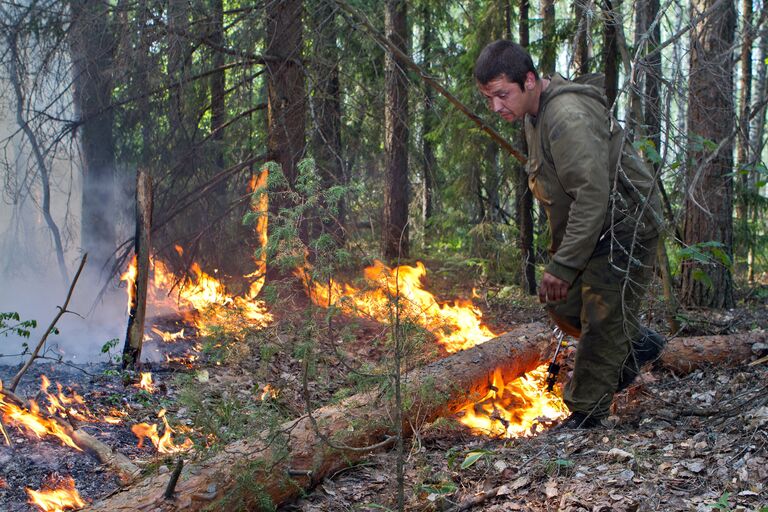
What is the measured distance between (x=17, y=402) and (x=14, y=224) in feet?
25.9

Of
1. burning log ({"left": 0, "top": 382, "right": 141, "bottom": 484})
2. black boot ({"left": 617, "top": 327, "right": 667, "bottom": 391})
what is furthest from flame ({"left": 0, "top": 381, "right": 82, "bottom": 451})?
black boot ({"left": 617, "top": 327, "right": 667, "bottom": 391})

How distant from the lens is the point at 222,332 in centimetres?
350

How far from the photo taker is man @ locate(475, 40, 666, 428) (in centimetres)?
384

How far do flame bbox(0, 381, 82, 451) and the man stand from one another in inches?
135

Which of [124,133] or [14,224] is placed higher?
[124,133]

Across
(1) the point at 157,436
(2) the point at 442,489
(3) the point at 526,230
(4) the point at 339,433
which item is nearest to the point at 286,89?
(3) the point at 526,230

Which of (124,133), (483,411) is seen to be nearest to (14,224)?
(124,133)

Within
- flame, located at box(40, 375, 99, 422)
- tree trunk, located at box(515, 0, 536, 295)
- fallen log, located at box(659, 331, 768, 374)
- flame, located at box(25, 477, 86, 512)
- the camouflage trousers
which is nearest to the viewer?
flame, located at box(25, 477, 86, 512)

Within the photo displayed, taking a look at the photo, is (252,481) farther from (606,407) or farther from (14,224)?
(14,224)

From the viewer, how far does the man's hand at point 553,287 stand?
4.00 metres

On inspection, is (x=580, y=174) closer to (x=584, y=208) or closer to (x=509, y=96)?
(x=584, y=208)

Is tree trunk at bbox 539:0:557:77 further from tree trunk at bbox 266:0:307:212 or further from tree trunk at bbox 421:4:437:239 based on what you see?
tree trunk at bbox 266:0:307:212

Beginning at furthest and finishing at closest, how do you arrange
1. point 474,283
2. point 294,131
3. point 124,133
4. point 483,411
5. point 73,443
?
point 474,283 → point 124,133 → point 294,131 → point 483,411 → point 73,443

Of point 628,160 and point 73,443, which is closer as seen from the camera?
point 628,160
